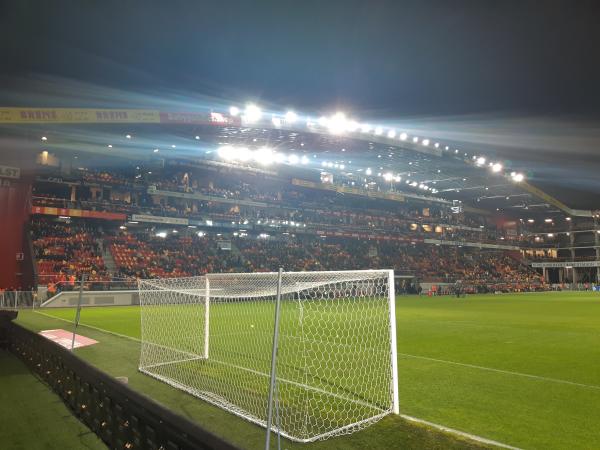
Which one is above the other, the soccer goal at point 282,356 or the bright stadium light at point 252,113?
the bright stadium light at point 252,113

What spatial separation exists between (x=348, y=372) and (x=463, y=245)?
2230 inches

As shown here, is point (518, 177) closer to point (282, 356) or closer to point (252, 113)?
point (252, 113)

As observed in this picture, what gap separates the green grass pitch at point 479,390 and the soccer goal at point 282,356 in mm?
323

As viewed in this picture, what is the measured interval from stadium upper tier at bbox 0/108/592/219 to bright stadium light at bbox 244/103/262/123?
8 cm

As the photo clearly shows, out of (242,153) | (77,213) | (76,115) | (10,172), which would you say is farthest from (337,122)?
(10,172)

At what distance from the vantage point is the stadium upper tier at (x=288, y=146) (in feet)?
91.5

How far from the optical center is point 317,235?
48781 mm

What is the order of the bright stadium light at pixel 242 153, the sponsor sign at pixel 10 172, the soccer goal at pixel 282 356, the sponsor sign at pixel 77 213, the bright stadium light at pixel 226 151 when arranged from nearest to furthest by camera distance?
the soccer goal at pixel 282 356 → the sponsor sign at pixel 10 172 → the sponsor sign at pixel 77 213 → the bright stadium light at pixel 226 151 → the bright stadium light at pixel 242 153

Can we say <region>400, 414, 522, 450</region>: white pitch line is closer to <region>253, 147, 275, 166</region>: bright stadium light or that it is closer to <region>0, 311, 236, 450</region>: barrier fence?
<region>0, 311, 236, 450</region>: barrier fence

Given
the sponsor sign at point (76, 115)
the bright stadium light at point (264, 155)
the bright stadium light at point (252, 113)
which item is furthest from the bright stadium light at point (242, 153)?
the sponsor sign at point (76, 115)

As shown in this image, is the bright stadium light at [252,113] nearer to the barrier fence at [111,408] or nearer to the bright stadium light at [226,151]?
the bright stadium light at [226,151]

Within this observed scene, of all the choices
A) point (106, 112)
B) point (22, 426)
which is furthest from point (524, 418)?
point (106, 112)

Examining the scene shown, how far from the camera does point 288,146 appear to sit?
38344 millimetres

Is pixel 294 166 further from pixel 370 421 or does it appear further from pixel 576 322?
pixel 370 421
